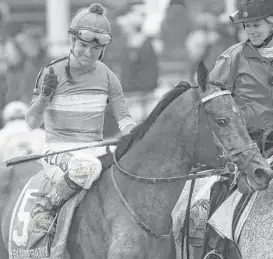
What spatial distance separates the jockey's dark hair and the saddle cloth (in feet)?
1.75

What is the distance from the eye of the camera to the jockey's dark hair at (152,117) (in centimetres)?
695

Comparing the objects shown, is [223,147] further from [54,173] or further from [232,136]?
[54,173]

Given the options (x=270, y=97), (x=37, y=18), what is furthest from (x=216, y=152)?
(x=37, y=18)

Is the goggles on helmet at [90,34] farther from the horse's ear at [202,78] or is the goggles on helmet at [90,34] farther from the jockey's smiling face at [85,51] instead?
the horse's ear at [202,78]

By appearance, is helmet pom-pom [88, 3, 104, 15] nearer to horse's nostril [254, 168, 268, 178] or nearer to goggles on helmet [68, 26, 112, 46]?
goggles on helmet [68, 26, 112, 46]

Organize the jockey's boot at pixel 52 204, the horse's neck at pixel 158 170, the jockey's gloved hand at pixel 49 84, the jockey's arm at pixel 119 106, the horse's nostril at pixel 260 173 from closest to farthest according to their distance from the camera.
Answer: the horse's nostril at pixel 260 173 < the horse's neck at pixel 158 170 < the jockey's boot at pixel 52 204 < the jockey's gloved hand at pixel 49 84 < the jockey's arm at pixel 119 106

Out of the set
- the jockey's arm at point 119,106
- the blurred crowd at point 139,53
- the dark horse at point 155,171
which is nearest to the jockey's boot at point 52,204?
the dark horse at point 155,171

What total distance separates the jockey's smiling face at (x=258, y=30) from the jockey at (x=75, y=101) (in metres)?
1.18

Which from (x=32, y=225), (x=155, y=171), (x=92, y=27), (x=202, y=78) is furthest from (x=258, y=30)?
(x=32, y=225)

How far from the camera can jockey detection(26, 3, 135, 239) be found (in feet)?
24.1

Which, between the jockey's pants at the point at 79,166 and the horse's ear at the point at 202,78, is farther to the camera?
the jockey's pants at the point at 79,166

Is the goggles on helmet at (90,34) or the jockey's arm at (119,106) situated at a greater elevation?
the goggles on helmet at (90,34)

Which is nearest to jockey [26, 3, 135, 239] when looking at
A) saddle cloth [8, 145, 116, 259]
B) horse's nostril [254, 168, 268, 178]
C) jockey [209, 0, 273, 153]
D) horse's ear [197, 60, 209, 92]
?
saddle cloth [8, 145, 116, 259]

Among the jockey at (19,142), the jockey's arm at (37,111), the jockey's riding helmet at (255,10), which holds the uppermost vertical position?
the jockey's riding helmet at (255,10)
